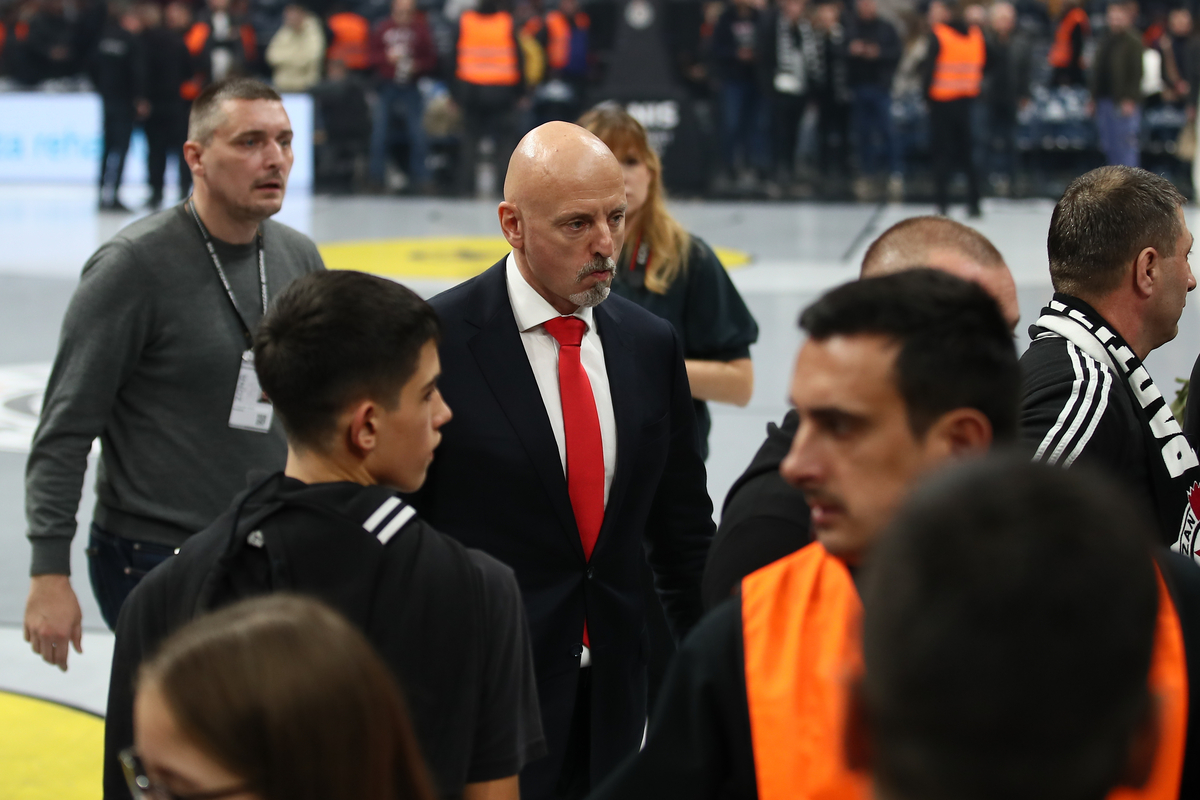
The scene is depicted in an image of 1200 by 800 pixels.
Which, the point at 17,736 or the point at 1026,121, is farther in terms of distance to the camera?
the point at 1026,121

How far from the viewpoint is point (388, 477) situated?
6.44ft

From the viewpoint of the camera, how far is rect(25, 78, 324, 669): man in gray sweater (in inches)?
120

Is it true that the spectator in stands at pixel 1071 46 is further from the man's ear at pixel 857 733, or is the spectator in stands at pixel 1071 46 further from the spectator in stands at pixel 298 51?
the man's ear at pixel 857 733

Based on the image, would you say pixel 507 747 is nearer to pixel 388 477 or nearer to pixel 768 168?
pixel 388 477

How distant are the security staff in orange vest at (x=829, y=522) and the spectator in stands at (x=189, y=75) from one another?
15175mm

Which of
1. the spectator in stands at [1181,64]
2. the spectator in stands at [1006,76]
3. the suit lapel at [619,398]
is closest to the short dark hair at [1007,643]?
the suit lapel at [619,398]

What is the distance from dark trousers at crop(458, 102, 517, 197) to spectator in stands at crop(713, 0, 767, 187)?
105 inches

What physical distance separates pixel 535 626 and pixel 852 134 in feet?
50.0

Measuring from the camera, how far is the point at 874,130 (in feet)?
54.7

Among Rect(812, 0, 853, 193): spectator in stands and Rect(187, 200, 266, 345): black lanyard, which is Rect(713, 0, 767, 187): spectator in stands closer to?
Rect(812, 0, 853, 193): spectator in stands

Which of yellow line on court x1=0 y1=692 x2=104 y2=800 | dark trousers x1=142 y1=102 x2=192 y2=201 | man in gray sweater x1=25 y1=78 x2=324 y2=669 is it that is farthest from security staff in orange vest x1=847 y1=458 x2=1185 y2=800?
dark trousers x1=142 y1=102 x2=192 y2=201

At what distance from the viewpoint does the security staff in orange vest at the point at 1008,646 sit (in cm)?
87

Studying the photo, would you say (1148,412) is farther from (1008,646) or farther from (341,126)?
(341,126)

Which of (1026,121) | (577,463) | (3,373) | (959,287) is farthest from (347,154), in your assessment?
(959,287)
